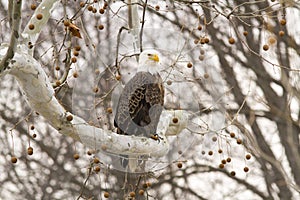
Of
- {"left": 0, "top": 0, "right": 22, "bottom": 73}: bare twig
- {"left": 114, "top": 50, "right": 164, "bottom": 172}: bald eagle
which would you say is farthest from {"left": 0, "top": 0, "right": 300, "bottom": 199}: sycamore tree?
{"left": 0, "top": 0, "right": 22, "bottom": 73}: bare twig

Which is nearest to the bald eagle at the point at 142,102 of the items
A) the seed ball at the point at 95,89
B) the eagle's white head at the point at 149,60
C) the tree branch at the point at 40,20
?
the eagle's white head at the point at 149,60

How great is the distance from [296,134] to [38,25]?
3.04 metres

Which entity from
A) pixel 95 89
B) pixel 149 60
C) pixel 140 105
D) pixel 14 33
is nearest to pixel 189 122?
pixel 140 105

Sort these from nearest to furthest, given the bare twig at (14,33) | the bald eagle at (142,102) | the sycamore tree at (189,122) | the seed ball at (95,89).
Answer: the bare twig at (14,33) < the seed ball at (95,89) < the bald eagle at (142,102) < the sycamore tree at (189,122)

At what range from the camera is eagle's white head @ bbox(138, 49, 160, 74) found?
2660 mm

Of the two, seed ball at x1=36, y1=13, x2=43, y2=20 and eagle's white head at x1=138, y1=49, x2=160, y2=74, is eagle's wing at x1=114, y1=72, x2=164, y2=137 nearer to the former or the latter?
eagle's white head at x1=138, y1=49, x2=160, y2=74

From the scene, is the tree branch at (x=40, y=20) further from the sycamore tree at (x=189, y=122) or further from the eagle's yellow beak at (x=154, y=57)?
the eagle's yellow beak at (x=154, y=57)

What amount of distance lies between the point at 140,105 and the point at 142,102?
0.02 meters

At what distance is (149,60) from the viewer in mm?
2664

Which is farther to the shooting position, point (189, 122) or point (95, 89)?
point (189, 122)

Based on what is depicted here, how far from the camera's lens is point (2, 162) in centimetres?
535

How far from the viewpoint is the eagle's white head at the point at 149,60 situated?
8.73ft

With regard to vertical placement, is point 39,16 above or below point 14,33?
above

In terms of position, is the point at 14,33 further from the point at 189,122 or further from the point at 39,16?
the point at 189,122
